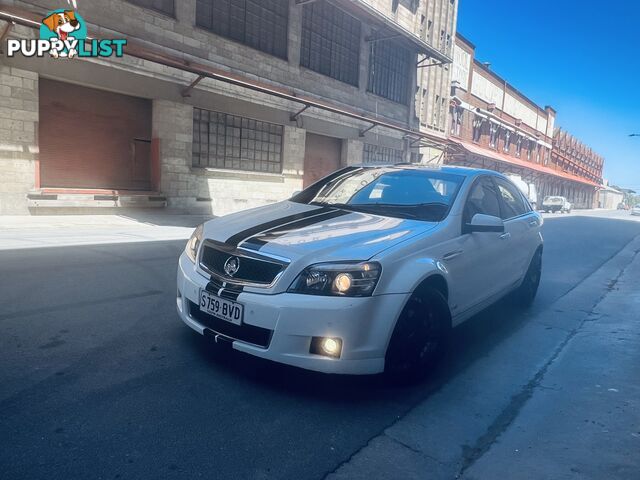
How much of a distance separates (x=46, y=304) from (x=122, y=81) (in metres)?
9.33

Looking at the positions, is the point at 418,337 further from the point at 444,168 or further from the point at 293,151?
the point at 293,151

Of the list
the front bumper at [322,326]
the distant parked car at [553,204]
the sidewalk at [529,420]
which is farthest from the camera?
the distant parked car at [553,204]

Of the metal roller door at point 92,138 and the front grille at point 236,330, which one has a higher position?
the metal roller door at point 92,138

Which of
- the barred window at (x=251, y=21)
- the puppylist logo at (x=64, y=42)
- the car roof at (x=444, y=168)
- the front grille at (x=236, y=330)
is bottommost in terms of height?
the front grille at (x=236, y=330)

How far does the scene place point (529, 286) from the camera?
5867 millimetres

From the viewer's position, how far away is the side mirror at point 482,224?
3.89 metres

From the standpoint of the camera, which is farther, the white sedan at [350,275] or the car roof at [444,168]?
the car roof at [444,168]

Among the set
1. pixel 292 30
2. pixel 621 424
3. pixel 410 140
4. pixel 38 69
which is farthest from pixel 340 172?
pixel 410 140

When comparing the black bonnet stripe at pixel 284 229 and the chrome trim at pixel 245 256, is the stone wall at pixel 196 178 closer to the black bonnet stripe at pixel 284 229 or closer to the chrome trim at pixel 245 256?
the black bonnet stripe at pixel 284 229

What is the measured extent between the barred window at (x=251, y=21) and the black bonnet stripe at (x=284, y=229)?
12.6m

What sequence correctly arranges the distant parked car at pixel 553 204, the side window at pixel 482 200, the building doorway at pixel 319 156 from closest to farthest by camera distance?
the side window at pixel 482 200, the building doorway at pixel 319 156, the distant parked car at pixel 553 204

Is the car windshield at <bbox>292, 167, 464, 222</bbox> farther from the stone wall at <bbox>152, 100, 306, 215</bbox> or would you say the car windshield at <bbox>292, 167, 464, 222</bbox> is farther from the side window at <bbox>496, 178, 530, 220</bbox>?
the stone wall at <bbox>152, 100, 306, 215</bbox>

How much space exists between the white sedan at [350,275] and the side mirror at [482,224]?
0.04ft

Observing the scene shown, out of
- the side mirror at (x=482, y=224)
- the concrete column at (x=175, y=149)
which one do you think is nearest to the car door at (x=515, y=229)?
the side mirror at (x=482, y=224)
